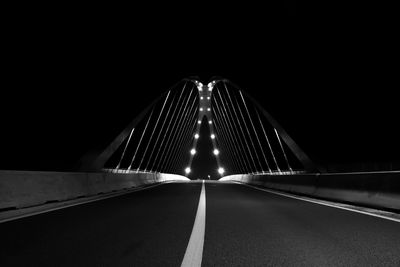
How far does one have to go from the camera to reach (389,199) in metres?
8.93

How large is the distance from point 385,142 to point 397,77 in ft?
23.9

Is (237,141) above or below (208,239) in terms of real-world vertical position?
above

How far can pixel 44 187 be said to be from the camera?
10.6 meters

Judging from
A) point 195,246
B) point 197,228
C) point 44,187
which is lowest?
point 195,246

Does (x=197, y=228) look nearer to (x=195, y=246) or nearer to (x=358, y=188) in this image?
(x=195, y=246)

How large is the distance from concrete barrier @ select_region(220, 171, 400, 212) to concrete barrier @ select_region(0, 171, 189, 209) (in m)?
6.68

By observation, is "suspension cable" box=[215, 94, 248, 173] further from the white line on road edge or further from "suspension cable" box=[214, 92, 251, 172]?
the white line on road edge

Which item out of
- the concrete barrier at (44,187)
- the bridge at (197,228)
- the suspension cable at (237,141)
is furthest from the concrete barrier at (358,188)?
the suspension cable at (237,141)

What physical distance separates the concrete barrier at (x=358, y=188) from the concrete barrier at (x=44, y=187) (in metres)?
6.68

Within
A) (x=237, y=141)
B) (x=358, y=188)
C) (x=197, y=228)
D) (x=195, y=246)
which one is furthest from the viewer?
(x=237, y=141)

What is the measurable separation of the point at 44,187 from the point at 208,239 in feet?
19.6

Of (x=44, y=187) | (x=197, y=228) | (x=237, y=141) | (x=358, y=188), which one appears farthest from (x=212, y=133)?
(x=197, y=228)

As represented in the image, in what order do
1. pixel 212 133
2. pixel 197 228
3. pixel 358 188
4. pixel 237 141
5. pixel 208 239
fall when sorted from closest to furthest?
pixel 208 239
pixel 197 228
pixel 358 188
pixel 237 141
pixel 212 133

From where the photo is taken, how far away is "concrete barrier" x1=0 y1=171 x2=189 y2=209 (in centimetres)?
888
